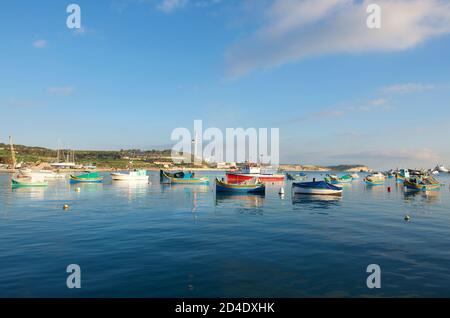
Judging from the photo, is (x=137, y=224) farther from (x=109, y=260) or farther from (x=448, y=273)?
(x=448, y=273)

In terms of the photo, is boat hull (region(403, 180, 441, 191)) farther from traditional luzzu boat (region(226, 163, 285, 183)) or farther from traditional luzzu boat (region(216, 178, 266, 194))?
traditional luzzu boat (region(226, 163, 285, 183))

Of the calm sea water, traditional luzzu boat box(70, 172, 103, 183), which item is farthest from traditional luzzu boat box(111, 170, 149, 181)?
the calm sea water

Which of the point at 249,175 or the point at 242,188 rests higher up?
the point at 242,188

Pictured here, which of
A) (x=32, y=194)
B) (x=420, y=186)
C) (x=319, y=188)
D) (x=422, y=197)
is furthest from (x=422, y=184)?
(x=32, y=194)

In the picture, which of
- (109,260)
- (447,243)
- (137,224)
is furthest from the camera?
(137,224)

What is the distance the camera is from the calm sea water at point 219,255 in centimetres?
1297

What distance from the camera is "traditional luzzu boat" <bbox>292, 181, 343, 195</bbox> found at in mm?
60781

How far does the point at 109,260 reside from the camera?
16.8m

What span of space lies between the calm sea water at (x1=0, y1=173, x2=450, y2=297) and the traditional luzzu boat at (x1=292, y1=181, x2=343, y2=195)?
2771 cm

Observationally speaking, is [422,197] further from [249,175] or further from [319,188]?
[249,175]

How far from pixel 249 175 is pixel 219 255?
89.4 metres

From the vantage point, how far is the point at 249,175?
351 feet
